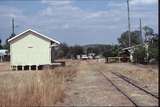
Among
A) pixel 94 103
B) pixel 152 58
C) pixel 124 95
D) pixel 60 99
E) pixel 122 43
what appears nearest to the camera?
pixel 94 103

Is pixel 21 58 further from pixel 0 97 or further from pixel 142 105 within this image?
pixel 142 105

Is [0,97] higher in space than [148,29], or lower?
lower

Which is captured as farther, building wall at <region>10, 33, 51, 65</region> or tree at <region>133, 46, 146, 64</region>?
tree at <region>133, 46, 146, 64</region>

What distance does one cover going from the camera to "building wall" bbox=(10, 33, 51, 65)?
5153 centimetres

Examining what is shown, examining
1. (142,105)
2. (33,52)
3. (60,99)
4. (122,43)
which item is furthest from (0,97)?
(122,43)

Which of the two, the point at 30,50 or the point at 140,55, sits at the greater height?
the point at 30,50

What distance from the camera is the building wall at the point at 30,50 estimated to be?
169 feet

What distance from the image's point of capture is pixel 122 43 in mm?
122125

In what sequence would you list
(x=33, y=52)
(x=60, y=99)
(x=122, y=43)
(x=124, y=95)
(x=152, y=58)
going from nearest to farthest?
(x=60, y=99) → (x=124, y=95) → (x=33, y=52) → (x=152, y=58) → (x=122, y=43)

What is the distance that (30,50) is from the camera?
51.6 metres

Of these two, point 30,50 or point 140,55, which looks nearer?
point 30,50

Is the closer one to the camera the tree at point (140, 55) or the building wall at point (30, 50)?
the building wall at point (30, 50)

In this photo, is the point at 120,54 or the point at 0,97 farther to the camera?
the point at 120,54

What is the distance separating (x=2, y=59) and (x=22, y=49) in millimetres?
59923
